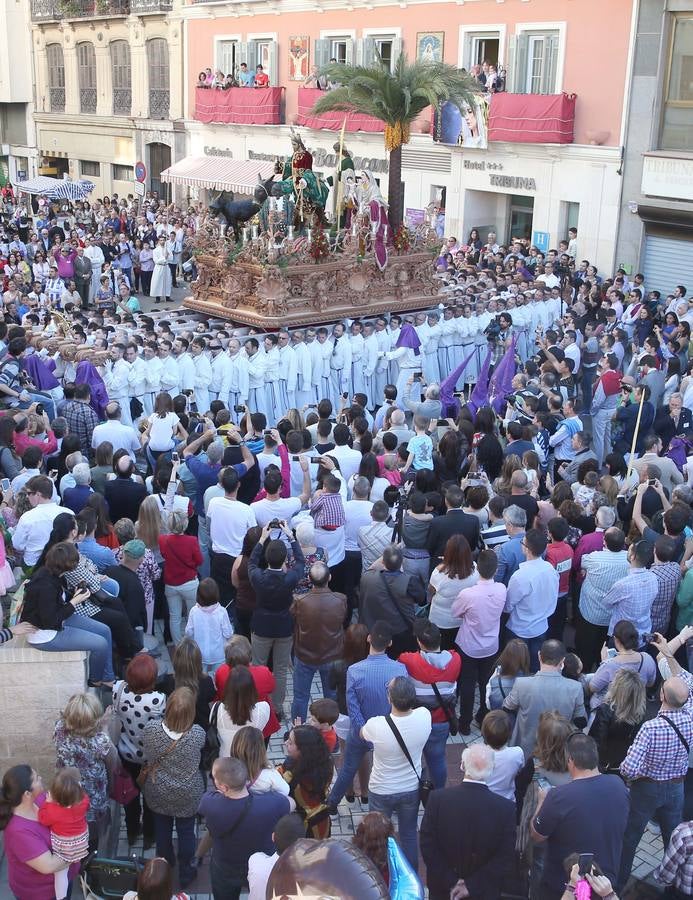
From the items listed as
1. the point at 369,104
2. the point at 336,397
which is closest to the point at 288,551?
the point at 336,397

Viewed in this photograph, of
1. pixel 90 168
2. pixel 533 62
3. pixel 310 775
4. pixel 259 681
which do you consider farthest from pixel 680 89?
pixel 90 168

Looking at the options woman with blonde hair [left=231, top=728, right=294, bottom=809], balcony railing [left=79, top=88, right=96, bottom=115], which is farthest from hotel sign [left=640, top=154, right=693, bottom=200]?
balcony railing [left=79, top=88, right=96, bottom=115]

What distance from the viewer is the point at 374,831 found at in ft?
13.5

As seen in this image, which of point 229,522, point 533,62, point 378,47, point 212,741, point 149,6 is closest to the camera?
point 212,741

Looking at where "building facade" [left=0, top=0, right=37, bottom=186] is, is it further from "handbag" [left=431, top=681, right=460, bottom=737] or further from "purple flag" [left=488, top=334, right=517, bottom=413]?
"handbag" [left=431, top=681, right=460, bottom=737]

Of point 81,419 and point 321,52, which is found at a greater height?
point 321,52

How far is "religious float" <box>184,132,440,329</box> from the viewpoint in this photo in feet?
52.0

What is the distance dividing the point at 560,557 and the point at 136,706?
3.33 m

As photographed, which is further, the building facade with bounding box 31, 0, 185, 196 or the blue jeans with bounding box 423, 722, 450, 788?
the building facade with bounding box 31, 0, 185, 196

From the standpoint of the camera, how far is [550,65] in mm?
23516

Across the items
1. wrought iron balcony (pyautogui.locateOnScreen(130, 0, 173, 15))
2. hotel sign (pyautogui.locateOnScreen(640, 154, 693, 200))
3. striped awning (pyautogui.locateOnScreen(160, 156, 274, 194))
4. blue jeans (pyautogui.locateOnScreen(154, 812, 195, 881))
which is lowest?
blue jeans (pyautogui.locateOnScreen(154, 812, 195, 881))

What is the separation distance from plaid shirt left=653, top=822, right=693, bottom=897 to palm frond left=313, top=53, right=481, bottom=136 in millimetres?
17442

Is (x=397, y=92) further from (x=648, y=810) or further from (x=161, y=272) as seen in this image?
(x=648, y=810)

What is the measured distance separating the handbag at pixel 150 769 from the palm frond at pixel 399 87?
17100 mm
